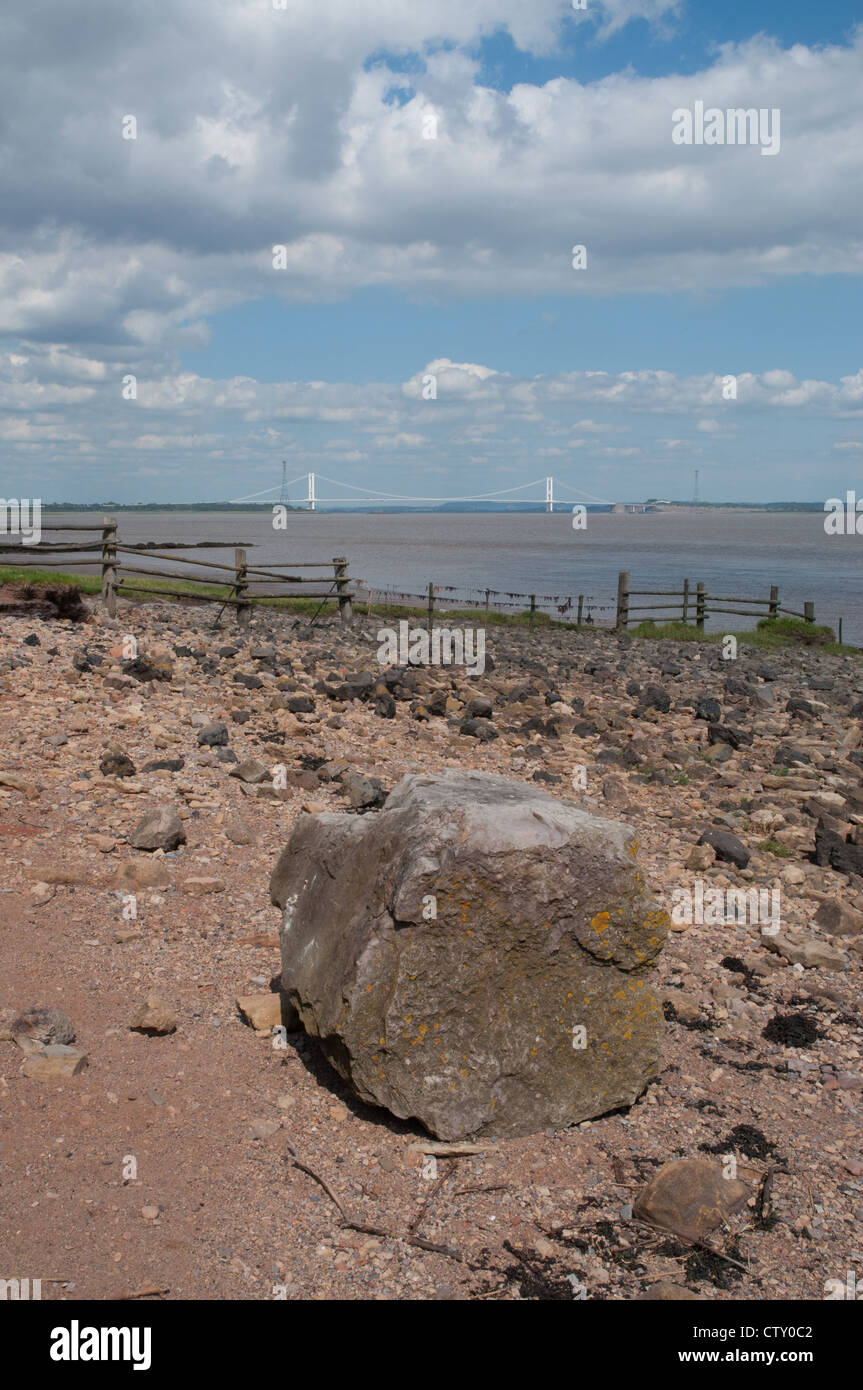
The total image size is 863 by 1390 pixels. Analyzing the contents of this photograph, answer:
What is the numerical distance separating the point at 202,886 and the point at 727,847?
432cm

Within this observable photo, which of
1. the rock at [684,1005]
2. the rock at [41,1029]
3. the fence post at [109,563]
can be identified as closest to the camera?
the rock at [41,1029]

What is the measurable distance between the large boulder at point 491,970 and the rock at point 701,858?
3.46 metres

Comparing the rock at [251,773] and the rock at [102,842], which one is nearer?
the rock at [102,842]

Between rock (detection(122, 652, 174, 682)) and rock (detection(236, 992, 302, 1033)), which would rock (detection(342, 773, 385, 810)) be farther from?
rock (detection(122, 652, 174, 682))

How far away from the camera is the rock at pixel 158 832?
23.3ft

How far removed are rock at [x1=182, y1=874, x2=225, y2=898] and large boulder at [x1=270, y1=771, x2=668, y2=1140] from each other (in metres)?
2.10

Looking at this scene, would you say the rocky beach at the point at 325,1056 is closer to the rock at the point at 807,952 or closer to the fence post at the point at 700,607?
the rock at the point at 807,952

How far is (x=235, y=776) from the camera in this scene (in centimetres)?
Answer: 880

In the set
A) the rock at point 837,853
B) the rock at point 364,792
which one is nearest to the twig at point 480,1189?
the rock at point 364,792

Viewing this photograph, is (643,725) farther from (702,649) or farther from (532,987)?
(702,649)

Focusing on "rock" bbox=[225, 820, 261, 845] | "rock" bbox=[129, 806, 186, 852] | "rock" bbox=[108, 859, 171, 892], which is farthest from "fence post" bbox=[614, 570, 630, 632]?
"rock" bbox=[108, 859, 171, 892]

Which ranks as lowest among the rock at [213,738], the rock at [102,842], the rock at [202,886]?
the rock at [202,886]
